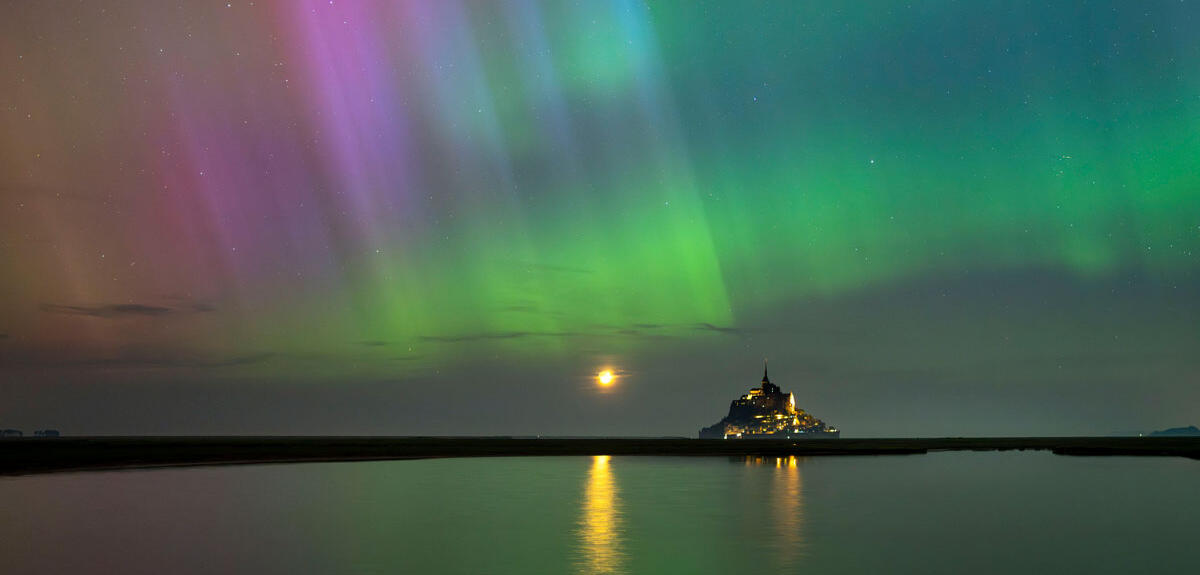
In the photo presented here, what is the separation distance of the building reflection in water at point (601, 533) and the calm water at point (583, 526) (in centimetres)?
13

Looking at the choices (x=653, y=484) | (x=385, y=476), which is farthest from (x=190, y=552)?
(x=385, y=476)

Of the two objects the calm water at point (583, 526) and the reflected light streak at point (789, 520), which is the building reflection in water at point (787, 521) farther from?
the calm water at point (583, 526)

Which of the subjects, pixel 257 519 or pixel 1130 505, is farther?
pixel 1130 505

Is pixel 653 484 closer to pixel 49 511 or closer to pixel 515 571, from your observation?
pixel 49 511

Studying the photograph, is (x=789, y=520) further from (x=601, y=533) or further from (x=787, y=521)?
(x=601, y=533)

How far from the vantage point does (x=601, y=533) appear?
38.4 m

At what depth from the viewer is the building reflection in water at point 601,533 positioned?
29781 millimetres

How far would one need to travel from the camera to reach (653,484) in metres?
71.4

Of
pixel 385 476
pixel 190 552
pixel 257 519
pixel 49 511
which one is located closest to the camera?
pixel 190 552

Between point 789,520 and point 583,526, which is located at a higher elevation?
point 789,520

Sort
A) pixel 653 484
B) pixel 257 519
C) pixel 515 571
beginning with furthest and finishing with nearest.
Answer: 1. pixel 653 484
2. pixel 257 519
3. pixel 515 571

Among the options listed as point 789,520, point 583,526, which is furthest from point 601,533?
point 789,520

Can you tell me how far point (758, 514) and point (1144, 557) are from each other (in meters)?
17.1

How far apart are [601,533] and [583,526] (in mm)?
2720
